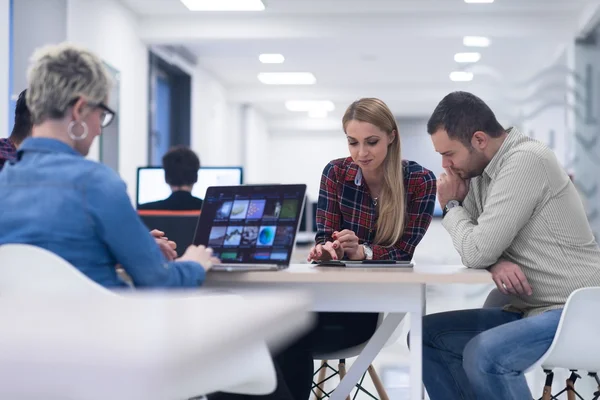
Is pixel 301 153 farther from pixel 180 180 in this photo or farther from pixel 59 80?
pixel 59 80

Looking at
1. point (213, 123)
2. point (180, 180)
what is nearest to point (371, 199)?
point (180, 180)

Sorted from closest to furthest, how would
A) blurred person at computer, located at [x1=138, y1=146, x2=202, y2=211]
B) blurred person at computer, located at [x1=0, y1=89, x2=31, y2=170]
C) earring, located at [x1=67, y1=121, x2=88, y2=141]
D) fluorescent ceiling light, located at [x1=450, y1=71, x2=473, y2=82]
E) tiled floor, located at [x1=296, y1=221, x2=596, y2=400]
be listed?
earring, located at [x1=67, y1=121, x2=88, y2=141] → blurred person at computer, located at [x1=0, y1=89, x2=31, y2=170] → tiled floor, located at [x1=296, y1=221, x2=596, y2=400] → blurred person at computer, located at [x1=138, y1=146, x2=202, y2=211] → fluorescent ceiling light, located at [x1=450, y1=71, x2=473, y2=82]

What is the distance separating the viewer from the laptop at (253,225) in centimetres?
203

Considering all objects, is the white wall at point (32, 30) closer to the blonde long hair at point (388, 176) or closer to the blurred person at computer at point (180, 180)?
the blurred person at computer at point (180, 180)

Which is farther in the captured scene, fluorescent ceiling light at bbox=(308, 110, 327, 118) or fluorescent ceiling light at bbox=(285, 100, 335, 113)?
fluorescent ceiling light at bbox=(308, 110, 327, 118)

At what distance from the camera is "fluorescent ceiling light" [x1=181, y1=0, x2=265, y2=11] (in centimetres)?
739

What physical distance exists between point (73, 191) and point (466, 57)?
9571 mm

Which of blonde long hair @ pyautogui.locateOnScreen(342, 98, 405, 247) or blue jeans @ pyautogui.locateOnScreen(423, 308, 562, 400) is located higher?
blonde long hair @ pyautogui.locateOnScreen(342, 98, 405, 247)

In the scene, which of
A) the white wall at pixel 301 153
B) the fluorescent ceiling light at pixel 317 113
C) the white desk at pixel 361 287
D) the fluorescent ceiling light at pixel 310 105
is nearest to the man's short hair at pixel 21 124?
the white desk at pixel 361 287

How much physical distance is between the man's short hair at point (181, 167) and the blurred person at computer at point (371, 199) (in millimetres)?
1982

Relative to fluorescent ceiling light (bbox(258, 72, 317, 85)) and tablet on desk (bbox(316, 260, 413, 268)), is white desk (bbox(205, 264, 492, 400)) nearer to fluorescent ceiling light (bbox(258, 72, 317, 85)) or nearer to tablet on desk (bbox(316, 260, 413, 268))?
tablet on desk (bbox(316, 260, 413, 268))

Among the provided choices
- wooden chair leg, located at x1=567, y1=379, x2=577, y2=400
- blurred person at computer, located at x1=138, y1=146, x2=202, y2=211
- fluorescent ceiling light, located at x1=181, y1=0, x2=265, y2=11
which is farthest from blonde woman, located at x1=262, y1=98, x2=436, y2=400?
fluorescent ceiling light, located at x1=181, y1=0, x2=265, y2=11

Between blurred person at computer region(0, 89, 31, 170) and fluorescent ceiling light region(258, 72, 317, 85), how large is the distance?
938 centimetres

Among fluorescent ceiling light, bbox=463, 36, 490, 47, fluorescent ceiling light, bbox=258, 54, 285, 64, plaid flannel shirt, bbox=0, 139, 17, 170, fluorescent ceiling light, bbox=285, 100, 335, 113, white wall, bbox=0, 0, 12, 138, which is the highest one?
fluorescent ceiling light, bbox=463, 36, 490, 47
